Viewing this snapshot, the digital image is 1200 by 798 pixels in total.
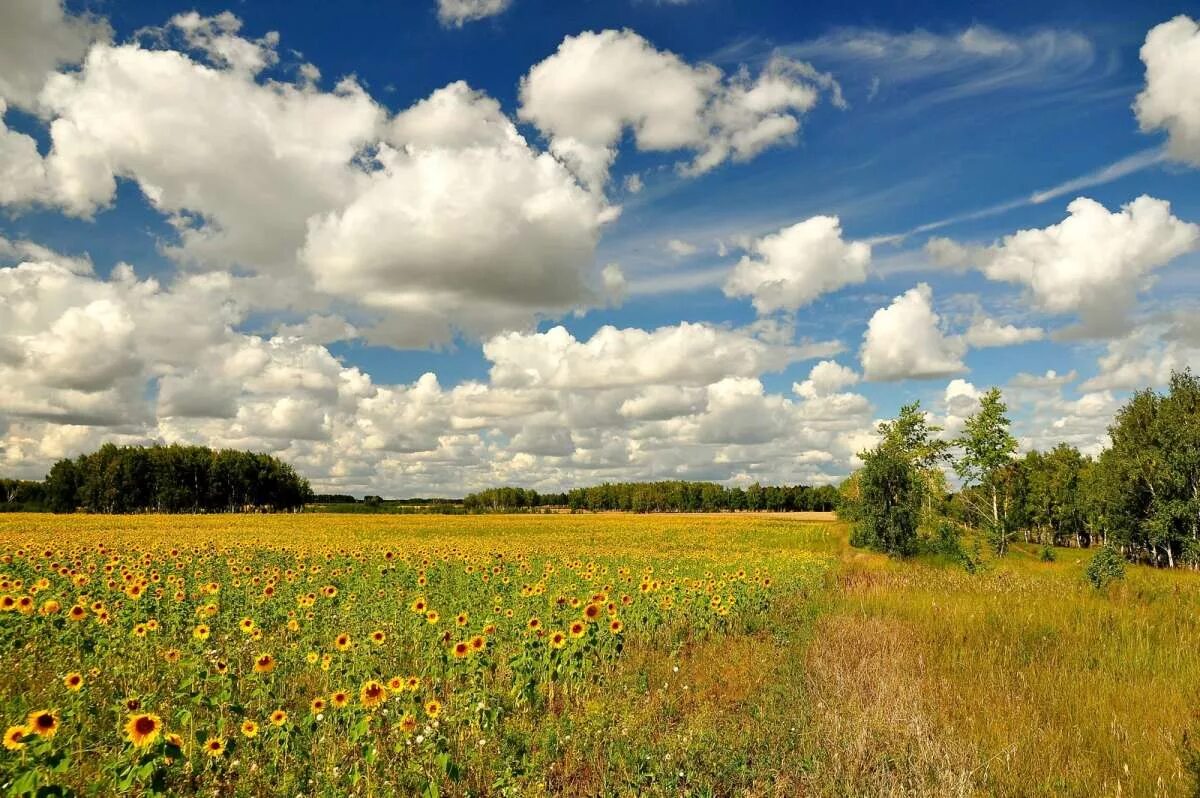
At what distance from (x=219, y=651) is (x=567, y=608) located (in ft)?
15.6

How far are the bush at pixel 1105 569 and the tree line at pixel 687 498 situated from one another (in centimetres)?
15997

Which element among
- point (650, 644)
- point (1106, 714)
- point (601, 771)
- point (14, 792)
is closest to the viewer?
point (14, 792)

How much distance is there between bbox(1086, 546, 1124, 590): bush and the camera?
15.9 metres

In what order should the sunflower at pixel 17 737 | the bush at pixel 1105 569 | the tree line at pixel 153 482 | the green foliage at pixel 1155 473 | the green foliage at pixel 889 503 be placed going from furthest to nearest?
the tree line at pixel 153 482 < the green foliage at pixel 1155 473 < the green foliage at pixel 889 503 < the bush at pixel 1105 569 < the sunflower at pixel 17 737

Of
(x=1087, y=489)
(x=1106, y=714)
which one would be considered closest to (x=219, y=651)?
(x=1106, y=714)

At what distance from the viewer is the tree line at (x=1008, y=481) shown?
1268 inches

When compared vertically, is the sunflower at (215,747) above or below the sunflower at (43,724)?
below

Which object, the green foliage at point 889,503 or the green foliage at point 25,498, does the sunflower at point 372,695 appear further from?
the green foliage at point 25,498

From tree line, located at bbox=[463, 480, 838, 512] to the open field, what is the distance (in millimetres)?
166011

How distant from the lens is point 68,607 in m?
8.42

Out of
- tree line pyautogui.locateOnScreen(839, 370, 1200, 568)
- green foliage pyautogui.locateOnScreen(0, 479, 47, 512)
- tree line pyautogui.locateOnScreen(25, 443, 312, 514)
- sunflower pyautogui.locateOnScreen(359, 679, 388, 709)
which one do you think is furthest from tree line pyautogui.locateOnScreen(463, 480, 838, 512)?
sunflower pyautogui.locateOnScreen(359, 679, 388, 709)

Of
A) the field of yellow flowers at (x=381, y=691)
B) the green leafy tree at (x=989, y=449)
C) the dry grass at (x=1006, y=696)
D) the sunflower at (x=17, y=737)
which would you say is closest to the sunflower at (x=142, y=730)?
the field of yellow flowers at (x=381, y=691)

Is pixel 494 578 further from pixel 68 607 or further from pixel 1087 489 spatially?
pixel 1087 489

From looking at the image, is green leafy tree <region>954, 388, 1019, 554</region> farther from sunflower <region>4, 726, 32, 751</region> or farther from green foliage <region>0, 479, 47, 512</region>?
green foliage <region>0, 479, 47, 512</region>
